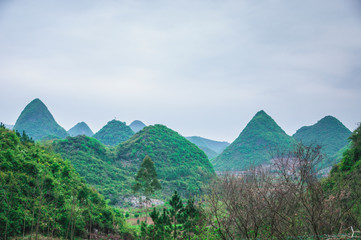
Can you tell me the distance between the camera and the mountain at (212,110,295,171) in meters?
61.8

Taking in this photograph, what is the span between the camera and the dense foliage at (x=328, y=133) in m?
59.9

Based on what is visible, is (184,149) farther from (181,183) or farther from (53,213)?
(53,213)

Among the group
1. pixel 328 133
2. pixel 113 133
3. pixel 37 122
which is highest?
pixel 37 122

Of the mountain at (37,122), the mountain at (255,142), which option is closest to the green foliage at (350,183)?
the mountain at (255,142)

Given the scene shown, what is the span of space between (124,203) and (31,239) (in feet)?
55.9

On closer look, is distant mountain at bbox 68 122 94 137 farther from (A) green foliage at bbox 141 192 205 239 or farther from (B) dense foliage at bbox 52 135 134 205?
(A) green foliage at bbox 141 192 205 239

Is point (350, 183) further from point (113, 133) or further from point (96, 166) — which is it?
point (113, 133)

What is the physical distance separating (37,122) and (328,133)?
76682mm

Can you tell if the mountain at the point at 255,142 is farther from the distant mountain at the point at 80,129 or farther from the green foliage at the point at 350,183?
the distant mountain at the point at 80,129

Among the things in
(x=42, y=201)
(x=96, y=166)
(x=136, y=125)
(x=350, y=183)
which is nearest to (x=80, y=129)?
(x=136, y=125)

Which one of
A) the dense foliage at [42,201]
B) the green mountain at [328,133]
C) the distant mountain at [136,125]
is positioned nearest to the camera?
the dense foliage at [42,201]

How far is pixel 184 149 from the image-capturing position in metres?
44.8

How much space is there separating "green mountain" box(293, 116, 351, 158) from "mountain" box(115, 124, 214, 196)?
31383mm

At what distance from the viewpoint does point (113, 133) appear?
230ft
